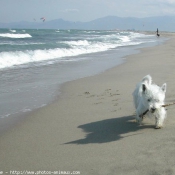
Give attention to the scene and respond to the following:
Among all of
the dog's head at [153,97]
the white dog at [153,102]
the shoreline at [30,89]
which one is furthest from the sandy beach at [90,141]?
the dog's head at [153,97]

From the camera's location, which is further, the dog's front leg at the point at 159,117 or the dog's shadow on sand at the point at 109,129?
the dog's front leg at the point at 159,117

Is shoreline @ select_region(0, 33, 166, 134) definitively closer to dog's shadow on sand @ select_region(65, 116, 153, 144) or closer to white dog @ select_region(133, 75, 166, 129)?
dog's shadow on sand @ select_region(65, 116, 153, 144)

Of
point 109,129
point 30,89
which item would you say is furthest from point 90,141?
point 30,89

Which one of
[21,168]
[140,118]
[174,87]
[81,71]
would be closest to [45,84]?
[81,71]

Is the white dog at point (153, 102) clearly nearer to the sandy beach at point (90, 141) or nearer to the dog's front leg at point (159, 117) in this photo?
the dog's front leg at point (159, 117)

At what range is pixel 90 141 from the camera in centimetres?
415

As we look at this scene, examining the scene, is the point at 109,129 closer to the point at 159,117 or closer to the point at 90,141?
the point at 90,141

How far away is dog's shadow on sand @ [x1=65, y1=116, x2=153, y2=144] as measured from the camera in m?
4.22

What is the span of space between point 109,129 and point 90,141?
650 mm

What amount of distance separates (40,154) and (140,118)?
1952 millimetres

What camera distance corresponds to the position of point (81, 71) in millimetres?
11344

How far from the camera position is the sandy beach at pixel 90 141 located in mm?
3307

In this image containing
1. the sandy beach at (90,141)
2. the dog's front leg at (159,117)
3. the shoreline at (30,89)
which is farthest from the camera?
the shoreline at (30,89)

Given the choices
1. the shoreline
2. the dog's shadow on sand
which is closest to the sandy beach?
the dog's shadow on sand
